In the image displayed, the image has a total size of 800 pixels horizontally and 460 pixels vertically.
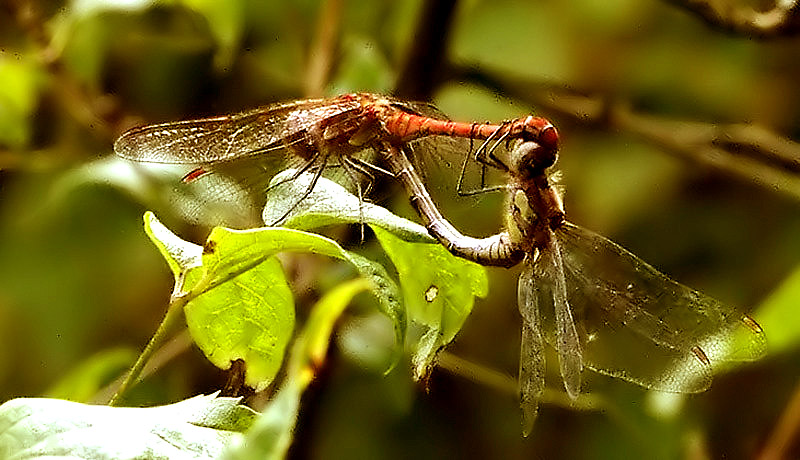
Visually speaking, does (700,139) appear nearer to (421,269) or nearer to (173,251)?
(421,269)

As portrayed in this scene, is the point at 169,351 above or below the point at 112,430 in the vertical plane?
below

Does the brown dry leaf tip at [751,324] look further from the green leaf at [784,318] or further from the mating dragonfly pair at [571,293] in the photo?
the green leaf at [784,318]

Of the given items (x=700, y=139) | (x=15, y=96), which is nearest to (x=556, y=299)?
(x=700, y=139)

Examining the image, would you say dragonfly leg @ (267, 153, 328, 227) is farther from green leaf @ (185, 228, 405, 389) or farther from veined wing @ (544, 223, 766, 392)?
veined wing @ (544, 223, 766, 392)

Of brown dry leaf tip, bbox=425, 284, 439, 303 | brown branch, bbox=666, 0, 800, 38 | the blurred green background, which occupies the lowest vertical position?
the blurred green background

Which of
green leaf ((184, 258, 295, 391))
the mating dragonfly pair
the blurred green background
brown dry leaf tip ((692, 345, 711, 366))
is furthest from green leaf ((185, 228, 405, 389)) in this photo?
the blurred green background

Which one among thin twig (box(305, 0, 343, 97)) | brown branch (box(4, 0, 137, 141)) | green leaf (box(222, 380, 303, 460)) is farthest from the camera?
thin twig (box(305, 0, 343, 97))
